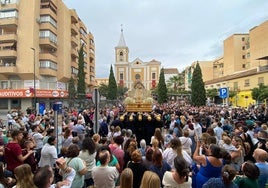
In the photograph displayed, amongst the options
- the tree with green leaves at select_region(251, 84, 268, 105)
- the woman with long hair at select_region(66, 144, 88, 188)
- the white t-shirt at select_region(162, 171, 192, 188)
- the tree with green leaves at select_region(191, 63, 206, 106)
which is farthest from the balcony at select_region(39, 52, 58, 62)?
the white t-shirt at select_region(162, 171, 192, 188)

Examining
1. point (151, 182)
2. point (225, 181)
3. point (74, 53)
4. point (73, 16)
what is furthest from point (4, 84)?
point (225, 181)

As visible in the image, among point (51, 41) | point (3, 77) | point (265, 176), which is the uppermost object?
point (51, 41)

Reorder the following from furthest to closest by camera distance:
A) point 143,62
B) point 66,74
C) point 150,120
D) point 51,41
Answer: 1. point 143,62
2. point 66,74
3. point 51,41
4. point 150,120

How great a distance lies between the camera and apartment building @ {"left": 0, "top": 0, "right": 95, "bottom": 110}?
131 ft

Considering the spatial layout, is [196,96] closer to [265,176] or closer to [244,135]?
[244,135]

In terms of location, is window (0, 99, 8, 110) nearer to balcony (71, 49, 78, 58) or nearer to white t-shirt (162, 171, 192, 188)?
balcony (71, 49, 78, 58)

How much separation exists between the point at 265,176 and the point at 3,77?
43.5m

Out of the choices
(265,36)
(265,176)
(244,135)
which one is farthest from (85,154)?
(265,36)

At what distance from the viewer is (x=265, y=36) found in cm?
4544

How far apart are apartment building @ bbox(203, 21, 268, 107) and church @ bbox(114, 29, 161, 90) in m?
33.7

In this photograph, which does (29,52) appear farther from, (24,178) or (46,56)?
(24,178)

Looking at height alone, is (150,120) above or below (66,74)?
below

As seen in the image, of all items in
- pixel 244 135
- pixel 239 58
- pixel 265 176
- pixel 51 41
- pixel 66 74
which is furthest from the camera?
pixel 239 58

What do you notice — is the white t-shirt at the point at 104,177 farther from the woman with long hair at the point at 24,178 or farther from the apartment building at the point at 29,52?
the apartment building at the point at 29,52
